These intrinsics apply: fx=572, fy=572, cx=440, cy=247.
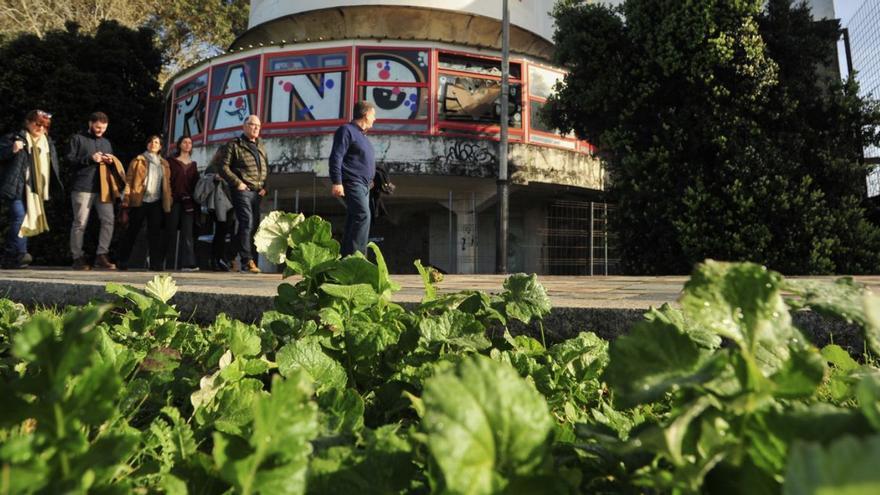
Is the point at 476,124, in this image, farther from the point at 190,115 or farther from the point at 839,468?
the point at 839,468

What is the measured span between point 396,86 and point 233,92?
181 inches

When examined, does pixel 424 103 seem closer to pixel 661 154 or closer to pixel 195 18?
pixel 661 154

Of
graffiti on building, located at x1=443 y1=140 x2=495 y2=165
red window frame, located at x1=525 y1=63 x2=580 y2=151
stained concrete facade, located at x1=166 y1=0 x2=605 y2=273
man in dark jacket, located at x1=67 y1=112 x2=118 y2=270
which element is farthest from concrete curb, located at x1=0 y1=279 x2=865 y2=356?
red window frame, located at x1=525 y1=63 x2=580 y2=151

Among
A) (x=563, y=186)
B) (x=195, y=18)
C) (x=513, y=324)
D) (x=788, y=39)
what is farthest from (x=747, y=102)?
(x=195, y=18)

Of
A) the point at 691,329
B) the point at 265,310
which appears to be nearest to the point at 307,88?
the point at 265,310

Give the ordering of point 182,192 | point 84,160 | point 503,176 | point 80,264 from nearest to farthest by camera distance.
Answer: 1. point 84,160
2. point 80,264
3. point 182,192
4. point 503,176

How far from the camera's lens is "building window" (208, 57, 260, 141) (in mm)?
15594

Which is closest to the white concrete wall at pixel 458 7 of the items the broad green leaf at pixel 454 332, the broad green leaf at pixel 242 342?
the broad green leaf at pixel 454 332

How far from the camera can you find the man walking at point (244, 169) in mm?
6750

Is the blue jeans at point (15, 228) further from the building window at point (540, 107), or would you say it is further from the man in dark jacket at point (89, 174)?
the building window at point (540, 107)

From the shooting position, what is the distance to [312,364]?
113cm

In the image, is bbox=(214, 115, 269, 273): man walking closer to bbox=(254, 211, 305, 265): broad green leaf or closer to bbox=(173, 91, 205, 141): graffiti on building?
bbox=(254, 211, 305, 265): broad green leaf

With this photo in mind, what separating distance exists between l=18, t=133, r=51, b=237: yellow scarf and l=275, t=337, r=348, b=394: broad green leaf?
660 centimetres

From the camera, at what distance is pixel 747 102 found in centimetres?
906
